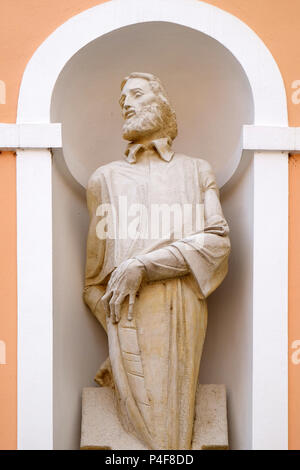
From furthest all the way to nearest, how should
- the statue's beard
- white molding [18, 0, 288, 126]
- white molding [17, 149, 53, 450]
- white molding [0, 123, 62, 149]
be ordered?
the statue's beard, white molding [18, 0, 288, 126], white molding [0, 123, 62, 149], white molding [17, 149, 53, 450]

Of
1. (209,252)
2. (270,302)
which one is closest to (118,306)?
(209,252)

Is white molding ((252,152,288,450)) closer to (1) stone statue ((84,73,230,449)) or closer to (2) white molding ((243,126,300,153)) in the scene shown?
(2) white molding ((243,126,300,153))

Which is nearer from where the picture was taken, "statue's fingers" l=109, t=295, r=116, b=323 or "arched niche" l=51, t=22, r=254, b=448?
"statue's fingers" l=109, t=295, r=116, b=323

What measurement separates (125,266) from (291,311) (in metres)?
0.93

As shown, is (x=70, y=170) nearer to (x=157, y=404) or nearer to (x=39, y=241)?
(x=39, y=241)

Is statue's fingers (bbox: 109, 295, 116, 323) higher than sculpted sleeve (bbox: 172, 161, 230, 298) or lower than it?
lower

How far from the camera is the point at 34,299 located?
231 inches

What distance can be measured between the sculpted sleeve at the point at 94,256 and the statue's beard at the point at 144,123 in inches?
13.3

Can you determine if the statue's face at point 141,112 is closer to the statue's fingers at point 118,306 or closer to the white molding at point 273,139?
the white molding at point 273,139

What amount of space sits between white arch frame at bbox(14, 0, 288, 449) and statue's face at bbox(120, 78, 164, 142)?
1.25 feet

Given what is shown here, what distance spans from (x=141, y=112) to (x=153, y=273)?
103cm

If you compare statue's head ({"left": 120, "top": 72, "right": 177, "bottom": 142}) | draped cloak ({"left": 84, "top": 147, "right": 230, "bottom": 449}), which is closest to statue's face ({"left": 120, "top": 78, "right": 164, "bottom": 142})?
statue's head ({"left": 120, "top": 72, "right": 177, "bottom": 142})

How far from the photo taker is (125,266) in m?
5.85

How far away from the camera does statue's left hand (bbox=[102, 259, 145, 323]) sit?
229 inches
